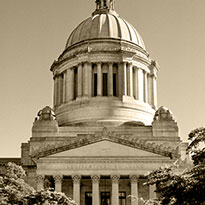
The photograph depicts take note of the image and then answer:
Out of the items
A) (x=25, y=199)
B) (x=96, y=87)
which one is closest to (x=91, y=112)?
(x=96, y=87)

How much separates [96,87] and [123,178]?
55.6 ft

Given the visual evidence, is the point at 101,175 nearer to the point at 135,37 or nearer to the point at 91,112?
the point at 91,112

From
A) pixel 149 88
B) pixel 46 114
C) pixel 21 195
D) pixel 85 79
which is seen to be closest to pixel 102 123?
pixel 46 114

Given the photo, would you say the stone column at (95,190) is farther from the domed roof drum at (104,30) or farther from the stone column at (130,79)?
the domed roof drum at (104,30)

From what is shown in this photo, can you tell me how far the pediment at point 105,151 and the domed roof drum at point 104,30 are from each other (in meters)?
22.0

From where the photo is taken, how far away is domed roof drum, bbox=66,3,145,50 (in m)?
70.8

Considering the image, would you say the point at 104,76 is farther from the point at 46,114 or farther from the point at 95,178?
the point at 95,178

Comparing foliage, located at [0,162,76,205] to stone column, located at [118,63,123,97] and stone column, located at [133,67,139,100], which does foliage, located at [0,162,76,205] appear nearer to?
stone column, located at [118,63,123,97]

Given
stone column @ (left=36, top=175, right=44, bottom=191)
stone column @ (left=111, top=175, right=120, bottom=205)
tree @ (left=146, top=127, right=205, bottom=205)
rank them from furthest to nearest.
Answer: stone column @ (left=36, top=175, right=44, bottom=191)
stone column @ (left=111, top=175, right=120, bottom=205)
tree @ (left=146, top=127, right=205, bottom=205)

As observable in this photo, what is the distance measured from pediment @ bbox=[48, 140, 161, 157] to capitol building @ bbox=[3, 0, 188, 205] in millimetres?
104

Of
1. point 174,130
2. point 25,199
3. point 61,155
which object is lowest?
point 25,199

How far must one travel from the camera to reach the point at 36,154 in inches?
2041

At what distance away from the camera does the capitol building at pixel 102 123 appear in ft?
171

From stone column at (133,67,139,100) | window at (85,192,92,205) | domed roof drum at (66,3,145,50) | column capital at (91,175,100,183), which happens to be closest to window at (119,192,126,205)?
window at (85,192,92,205)
